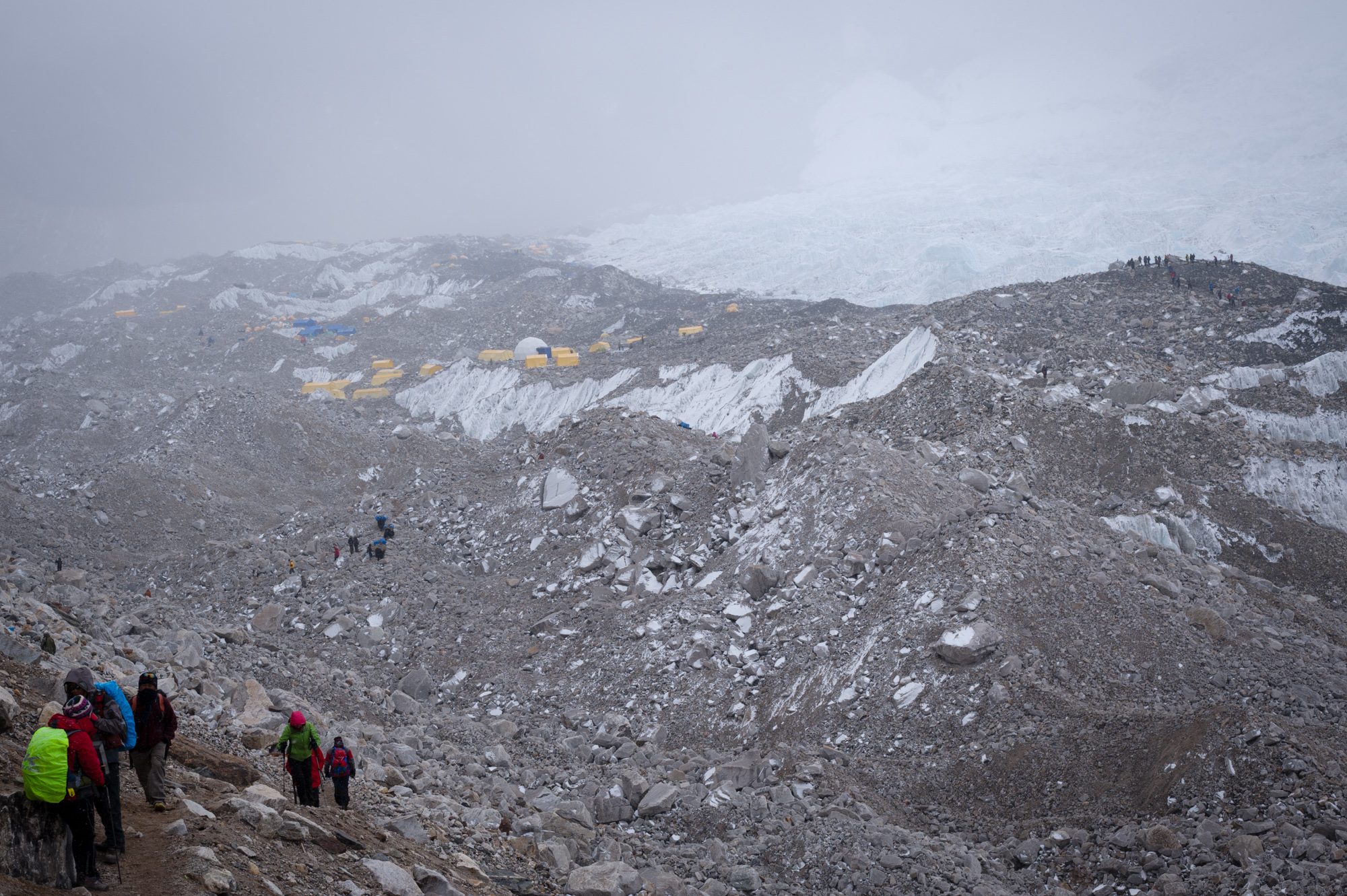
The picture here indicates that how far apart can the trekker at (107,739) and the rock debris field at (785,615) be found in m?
0.34

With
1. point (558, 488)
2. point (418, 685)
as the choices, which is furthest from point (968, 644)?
point (558, 488)

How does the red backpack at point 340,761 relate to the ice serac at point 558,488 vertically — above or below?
below

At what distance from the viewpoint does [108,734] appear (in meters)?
5.99

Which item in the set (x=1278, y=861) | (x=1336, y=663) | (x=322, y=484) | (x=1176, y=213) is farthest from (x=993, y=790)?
(x=1176, y=213)

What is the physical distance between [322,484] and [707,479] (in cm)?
2032

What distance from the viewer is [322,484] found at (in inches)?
1278

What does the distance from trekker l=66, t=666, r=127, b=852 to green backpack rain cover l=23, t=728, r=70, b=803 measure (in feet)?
1.17

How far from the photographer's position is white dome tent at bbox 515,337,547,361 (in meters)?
45.6

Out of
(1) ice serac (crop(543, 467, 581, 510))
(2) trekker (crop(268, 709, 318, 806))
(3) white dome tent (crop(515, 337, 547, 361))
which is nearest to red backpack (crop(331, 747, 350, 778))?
(2) trekker (crop(268, 709, 318, 806))

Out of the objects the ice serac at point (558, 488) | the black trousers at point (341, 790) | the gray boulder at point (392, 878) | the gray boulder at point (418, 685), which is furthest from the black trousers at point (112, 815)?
the ice serac at point (558, 488)

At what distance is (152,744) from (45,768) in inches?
70.3

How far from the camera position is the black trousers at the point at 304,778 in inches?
309

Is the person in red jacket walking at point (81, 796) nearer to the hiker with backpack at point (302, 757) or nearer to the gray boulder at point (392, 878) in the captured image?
the gray boulder at point (392, 878)

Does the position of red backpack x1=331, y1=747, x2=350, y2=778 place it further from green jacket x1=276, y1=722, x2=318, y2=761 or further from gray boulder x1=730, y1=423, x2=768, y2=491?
gray boulder x1=730, y1=423, x2=768, y2=491
